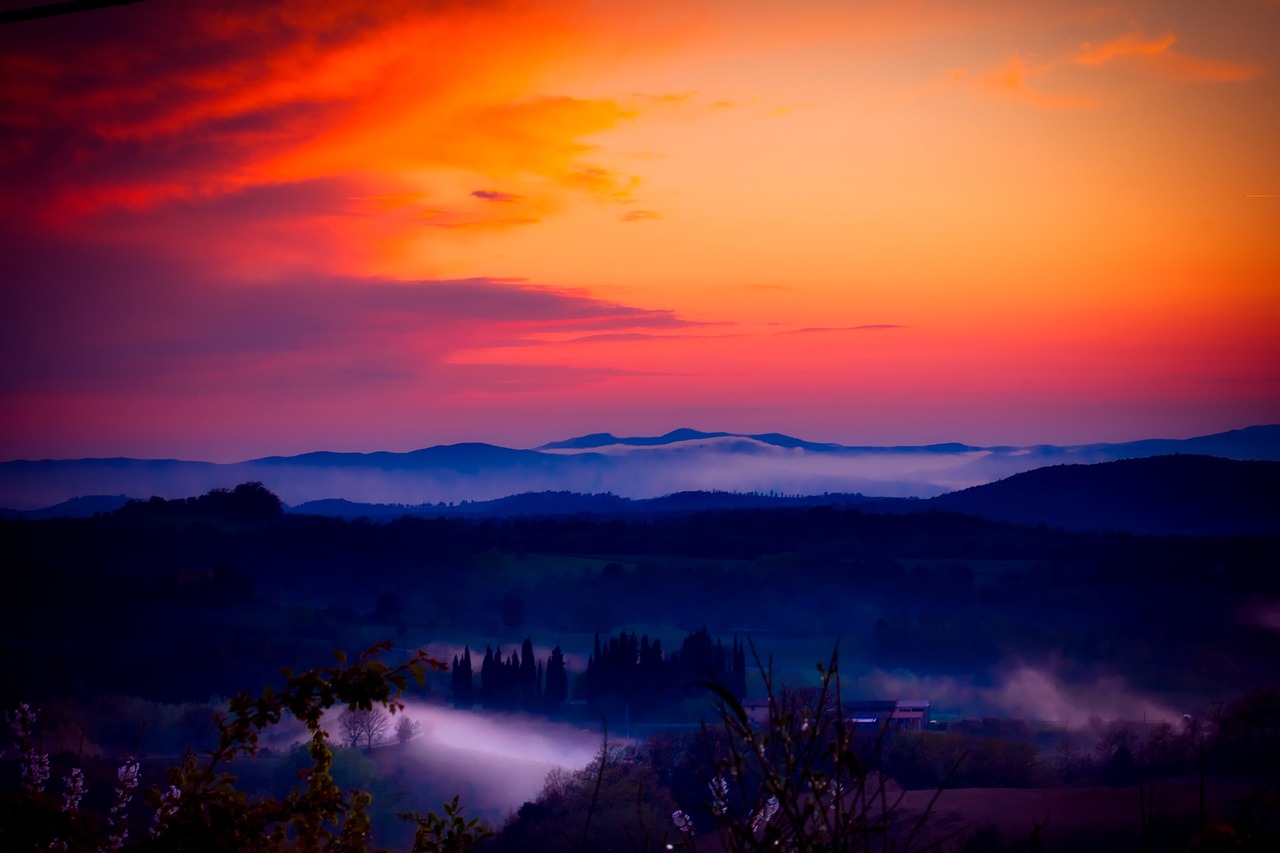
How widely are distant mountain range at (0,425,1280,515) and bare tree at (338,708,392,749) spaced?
24.6m

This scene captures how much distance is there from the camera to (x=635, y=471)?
321 feet

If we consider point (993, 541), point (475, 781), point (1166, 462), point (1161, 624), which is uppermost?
point (1166, 462)

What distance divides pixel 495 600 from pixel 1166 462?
1998 inches

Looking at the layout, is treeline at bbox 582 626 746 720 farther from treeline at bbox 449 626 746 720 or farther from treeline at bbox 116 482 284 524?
treeline at bbox 116 482 284 524

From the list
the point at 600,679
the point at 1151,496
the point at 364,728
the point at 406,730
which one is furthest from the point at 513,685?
the point at 1151,496

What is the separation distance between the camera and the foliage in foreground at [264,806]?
4238mm

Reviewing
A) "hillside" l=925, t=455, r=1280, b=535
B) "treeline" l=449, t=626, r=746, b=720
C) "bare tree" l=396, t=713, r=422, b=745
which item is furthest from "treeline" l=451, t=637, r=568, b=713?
"hillside" l=925, t=455, r=1280, b=535

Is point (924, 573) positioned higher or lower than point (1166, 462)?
lower

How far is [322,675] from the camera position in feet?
15.8

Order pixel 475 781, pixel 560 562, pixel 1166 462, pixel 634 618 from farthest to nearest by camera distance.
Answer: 1. pixel 560 562
2. pixel 634 618
3. pixel 1166 462
4. pixel 475 781

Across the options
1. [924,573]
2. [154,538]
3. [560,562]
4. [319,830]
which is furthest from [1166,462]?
[319,830]

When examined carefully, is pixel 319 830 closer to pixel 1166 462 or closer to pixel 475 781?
pixel 475 781

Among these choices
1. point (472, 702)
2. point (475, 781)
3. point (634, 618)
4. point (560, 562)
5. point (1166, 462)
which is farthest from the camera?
point (560, 562)

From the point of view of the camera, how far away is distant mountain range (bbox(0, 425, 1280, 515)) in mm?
81250
